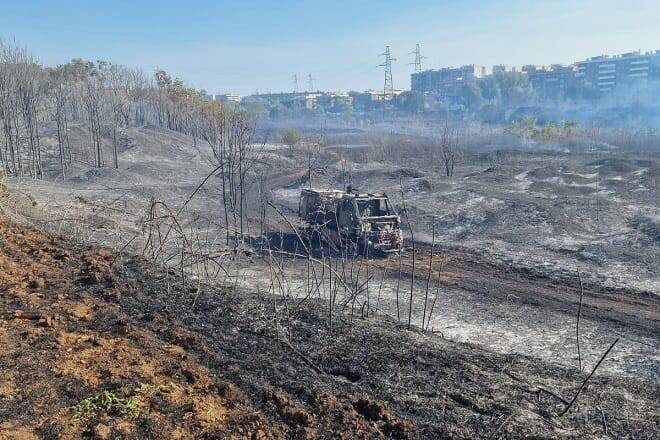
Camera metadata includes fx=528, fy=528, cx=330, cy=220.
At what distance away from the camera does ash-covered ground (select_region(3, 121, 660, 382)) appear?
1093 cm

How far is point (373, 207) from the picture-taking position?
17.0 metres

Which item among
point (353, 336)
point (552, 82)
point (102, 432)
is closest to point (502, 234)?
point (353, 336)

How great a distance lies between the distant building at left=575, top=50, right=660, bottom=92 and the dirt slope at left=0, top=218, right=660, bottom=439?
109 metres

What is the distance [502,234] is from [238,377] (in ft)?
52.5

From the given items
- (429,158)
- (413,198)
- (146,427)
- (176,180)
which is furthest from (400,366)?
(429,158)

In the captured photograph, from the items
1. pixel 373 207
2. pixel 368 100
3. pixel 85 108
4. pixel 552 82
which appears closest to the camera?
pixel 373 207

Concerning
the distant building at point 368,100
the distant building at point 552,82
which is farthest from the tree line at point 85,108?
the distant building at point 368,100

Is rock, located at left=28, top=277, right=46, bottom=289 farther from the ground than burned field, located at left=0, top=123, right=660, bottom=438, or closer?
farther from the ground

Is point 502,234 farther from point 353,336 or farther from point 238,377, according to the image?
point 238,377

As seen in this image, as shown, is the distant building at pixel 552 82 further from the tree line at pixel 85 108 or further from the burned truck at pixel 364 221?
the burned truck at pixel 364 221

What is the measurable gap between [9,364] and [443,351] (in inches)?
215

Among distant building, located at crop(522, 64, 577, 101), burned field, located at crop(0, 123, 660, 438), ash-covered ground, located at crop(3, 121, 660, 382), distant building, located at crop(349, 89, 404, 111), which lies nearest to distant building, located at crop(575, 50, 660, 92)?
distant building, located at crop(522, 64, 577, 101)

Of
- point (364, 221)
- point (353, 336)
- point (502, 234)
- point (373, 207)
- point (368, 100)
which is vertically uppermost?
point (368, 100)

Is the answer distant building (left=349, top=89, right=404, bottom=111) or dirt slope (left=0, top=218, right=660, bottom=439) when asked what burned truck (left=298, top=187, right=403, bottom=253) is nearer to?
dirt slope (left=0, top=218, right=660, bottom=439)
